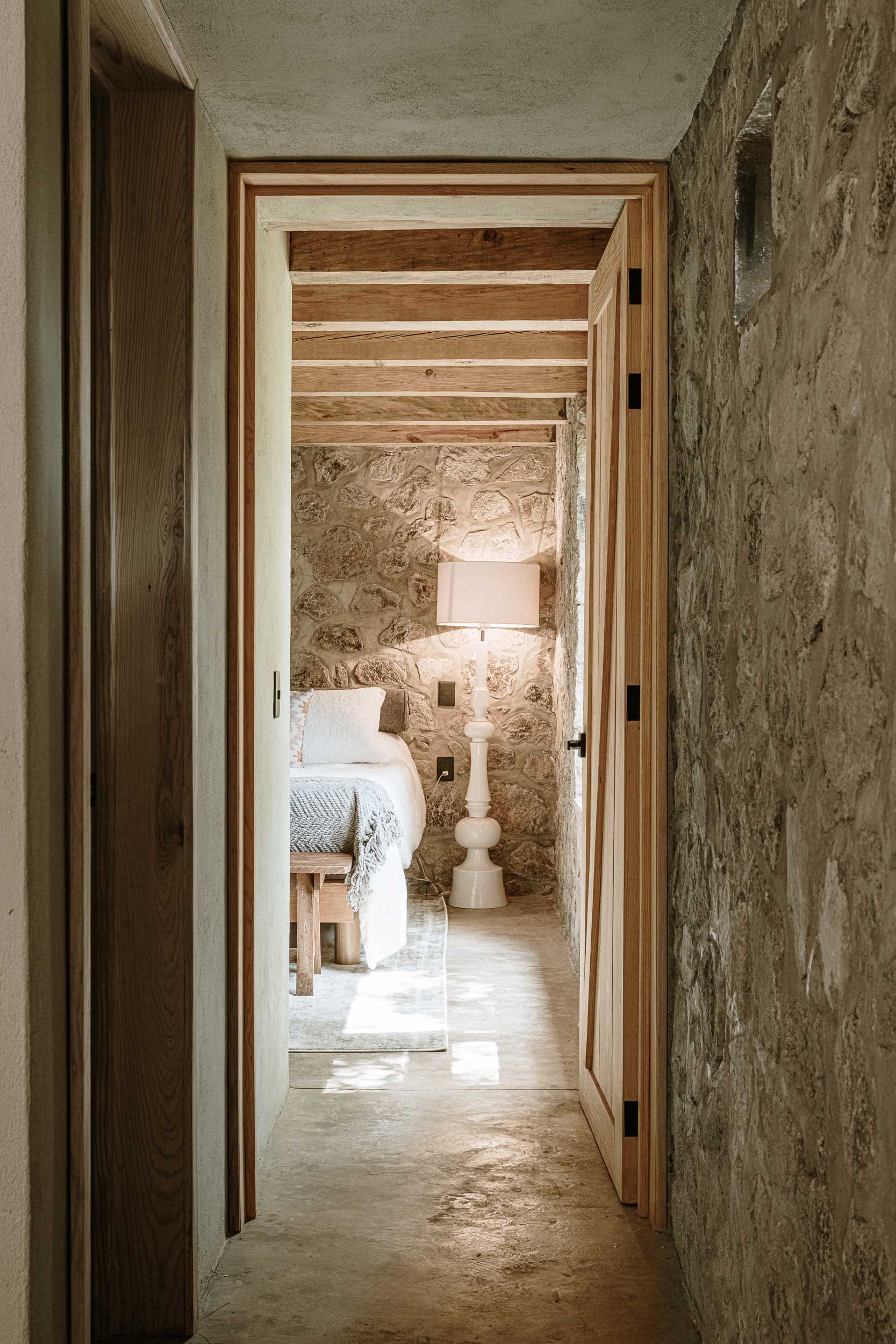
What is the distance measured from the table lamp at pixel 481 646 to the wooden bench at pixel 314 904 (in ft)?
4.11

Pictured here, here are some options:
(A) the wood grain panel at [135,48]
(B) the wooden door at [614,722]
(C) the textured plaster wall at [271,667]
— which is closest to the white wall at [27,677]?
(A) the wood grain panel at [135,48]

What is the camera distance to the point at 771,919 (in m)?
1.61

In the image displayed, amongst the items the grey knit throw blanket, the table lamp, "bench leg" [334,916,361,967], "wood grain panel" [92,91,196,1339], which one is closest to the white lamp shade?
the table lamp

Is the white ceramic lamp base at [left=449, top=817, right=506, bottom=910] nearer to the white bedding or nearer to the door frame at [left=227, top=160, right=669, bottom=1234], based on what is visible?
the white bedding

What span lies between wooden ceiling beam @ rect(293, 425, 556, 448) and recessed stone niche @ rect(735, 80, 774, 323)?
3871 mm

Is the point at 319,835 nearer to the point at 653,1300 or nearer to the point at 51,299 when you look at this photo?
the point at 653,1300

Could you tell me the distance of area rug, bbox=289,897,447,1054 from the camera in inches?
147

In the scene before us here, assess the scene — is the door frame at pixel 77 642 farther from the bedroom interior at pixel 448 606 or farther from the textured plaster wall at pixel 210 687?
the bedroom interior at pixel 448 606

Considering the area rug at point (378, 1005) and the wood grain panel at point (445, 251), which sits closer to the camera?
the wood grain panel at point (445, 251)

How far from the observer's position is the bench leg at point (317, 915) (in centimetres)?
433

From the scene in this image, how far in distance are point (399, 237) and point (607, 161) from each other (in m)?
1.00

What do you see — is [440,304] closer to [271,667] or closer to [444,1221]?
[271,667]

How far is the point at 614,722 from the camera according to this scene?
280cm

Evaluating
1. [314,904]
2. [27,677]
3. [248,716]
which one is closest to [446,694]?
[314,904]
